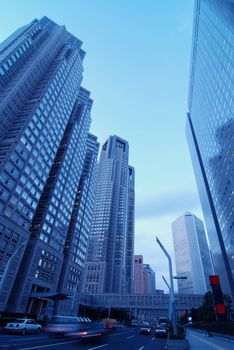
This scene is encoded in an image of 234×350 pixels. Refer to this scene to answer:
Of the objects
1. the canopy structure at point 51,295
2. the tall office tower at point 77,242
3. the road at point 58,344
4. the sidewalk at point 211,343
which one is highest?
the tall office tower at point 77,242

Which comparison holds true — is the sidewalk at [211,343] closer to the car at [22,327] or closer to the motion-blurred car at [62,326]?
the motion-blurred car at [62,326]

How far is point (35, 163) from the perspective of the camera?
7569 centimetres

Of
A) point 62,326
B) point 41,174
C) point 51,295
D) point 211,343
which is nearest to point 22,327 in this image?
point 62,326

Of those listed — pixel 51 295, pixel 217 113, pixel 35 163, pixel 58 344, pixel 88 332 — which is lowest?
pixel 58 344

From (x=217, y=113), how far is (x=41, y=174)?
68.1 m

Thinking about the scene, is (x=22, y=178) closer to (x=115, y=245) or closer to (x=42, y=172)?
(x=42, y=172)

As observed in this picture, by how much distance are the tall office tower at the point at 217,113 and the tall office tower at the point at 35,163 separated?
206ft

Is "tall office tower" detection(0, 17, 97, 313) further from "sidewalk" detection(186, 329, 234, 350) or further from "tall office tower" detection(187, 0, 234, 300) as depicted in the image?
"tall office tower" detection(187, 0, 234, 300)

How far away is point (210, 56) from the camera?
8512cm

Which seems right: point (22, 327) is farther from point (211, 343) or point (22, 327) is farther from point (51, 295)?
point (51, 295)

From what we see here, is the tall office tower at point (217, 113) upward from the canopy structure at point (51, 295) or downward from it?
upward

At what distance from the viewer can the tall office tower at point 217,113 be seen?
69375 mm

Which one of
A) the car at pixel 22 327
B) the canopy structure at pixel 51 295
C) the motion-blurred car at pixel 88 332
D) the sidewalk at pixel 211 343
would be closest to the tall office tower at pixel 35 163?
the canopy structure at pixel 51 295

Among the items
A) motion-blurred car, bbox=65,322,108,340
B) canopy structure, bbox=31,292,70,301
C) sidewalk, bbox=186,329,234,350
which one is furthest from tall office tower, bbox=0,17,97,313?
sidewalk, bbox=186,329,234,350
